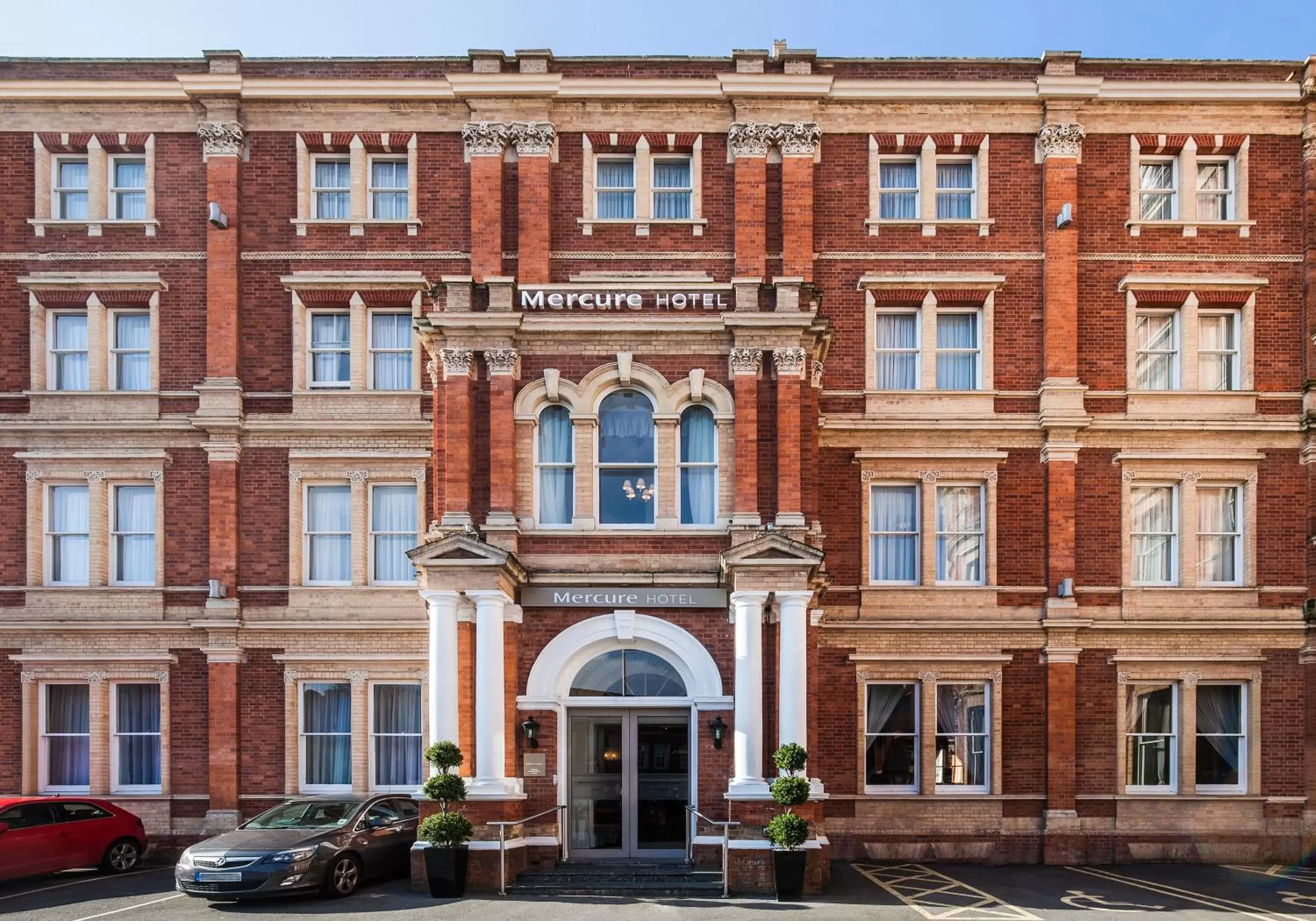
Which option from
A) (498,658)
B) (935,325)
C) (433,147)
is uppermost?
(433,147)

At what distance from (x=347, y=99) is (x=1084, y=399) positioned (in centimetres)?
1461

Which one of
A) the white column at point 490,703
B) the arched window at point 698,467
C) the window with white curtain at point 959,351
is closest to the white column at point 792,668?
the arched window at point 698,467

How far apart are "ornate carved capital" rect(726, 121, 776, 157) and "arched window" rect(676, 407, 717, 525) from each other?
538 centimetres

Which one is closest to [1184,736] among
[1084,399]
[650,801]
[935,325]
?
[1084,399]

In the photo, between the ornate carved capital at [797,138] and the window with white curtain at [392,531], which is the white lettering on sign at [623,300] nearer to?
the ornate carved capital at [797,138]

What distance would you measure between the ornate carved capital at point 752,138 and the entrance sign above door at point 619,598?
816 cm

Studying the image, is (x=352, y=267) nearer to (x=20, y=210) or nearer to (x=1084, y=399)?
(x=20, y=210)

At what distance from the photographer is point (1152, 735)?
19062 mm

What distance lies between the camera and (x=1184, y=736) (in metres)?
18.9

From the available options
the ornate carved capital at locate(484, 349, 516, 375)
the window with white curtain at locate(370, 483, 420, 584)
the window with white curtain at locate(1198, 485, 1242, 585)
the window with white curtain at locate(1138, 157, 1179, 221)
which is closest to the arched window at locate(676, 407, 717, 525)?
the ornate carved capital at locate(484, 349, 516, 375)

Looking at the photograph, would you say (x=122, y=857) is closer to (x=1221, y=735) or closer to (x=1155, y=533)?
(x=1155, y=533)

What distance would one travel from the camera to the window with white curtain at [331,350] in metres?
19.7

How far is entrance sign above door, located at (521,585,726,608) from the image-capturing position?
16.3 m

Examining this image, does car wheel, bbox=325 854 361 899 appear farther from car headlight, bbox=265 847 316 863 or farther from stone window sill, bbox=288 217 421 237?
stone window sill, bbox=288 217 421 237
